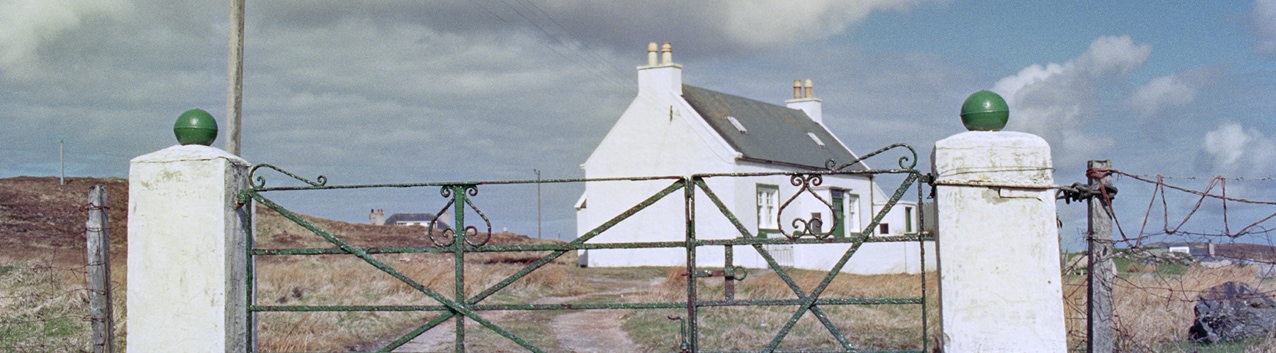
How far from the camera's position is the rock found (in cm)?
851

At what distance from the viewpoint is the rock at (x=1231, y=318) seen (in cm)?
851

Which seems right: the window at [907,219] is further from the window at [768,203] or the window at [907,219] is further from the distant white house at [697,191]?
the window at [768,203]

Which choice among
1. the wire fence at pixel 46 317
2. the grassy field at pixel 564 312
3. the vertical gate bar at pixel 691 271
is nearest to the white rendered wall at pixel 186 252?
the grassy field at pixel 564 312

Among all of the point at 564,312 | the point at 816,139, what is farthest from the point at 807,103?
the point at 564,312

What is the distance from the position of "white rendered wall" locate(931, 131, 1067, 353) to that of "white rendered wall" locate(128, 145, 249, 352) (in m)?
4.20

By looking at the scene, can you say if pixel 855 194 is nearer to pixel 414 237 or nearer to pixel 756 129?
pixel 756 129

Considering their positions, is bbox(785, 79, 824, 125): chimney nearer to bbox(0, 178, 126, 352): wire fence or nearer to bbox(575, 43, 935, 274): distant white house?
bbox(575, 43, 935, 274): distant white house

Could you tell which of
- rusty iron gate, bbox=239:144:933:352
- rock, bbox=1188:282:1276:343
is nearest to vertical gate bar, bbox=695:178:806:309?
rusty iron gate, bbox=239:144:933:352

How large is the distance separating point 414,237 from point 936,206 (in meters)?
28.2

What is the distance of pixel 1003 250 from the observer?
215 inches

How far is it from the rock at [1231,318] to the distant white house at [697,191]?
15.6 m

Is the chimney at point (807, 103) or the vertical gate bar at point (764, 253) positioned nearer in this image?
the vertical gate bar at point (764, 253)

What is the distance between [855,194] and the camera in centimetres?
2992

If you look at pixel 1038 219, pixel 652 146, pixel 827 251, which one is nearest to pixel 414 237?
pixel 652 146
